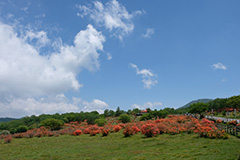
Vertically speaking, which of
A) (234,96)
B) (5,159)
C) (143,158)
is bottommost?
(5,159)

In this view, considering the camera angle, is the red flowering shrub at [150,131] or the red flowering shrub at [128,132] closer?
the red flowering shrub at [150,131]

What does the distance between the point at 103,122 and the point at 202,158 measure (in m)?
39.8

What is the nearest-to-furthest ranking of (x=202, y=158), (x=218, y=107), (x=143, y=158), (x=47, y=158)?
(x=202, y=158), (x=143, y=158), (x=47, y=158), (x=218, y=107)

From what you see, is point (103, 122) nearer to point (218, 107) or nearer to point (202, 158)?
point (202, 158)

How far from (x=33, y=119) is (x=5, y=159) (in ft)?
221

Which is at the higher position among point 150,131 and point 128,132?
point 150,131

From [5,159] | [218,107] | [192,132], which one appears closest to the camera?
[5,159]

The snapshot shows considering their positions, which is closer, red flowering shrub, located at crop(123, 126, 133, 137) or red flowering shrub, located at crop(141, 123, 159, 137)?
red flowering shrub, located at crop(141, 123, 159, 137)

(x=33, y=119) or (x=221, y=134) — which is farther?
(x=33, y=119)

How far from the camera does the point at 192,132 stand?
20031 mm

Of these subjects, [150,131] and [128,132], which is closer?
[150,131]

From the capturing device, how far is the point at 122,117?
51.0 meters

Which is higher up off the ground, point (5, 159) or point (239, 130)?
point (239, 130)

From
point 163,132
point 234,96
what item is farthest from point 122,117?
point 234,96
